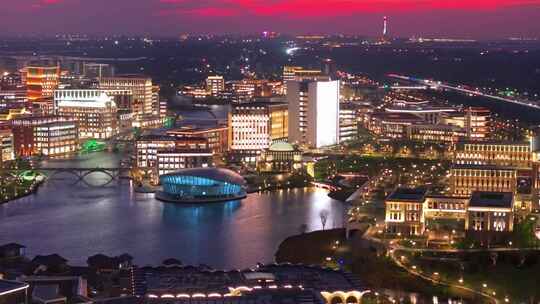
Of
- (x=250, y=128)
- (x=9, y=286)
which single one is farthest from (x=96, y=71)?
(x=9, y=286)

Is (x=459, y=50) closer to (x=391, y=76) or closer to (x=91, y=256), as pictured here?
(x=391, y=76)

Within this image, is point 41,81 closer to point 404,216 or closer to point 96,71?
point 96,71

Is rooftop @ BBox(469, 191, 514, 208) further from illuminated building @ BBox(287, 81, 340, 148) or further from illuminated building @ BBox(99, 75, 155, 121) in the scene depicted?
illuminated building @ BBox(99, 75, 155, 121)

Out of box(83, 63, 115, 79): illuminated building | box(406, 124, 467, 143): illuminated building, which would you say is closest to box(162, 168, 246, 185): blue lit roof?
box(406, 124, 467, 143): illuminated building

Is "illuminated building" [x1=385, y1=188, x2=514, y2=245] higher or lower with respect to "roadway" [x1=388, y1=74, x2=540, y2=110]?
lower

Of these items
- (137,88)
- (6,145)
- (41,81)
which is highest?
(41,81)

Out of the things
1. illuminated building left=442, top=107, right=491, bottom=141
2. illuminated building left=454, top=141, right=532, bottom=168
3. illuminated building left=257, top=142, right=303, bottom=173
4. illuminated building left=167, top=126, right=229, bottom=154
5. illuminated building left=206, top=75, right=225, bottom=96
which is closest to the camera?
illuminated building left=454, top=141, right=532, bottom=168

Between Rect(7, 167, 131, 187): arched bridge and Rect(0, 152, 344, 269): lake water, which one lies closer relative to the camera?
Rect(0, 152, 344, 269): lake water

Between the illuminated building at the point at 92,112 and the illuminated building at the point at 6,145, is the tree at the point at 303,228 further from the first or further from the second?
the illuminated building at the point at 92,112
